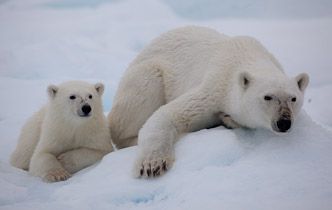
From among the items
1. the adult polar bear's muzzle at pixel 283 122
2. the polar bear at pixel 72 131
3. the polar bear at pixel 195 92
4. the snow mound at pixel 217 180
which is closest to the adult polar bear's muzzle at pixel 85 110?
the polar bear at pixel 72 131

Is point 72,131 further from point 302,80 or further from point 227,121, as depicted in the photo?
point 302,80

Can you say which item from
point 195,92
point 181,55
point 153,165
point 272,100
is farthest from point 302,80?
point 181,55

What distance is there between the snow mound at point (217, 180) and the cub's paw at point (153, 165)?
0.07 metres

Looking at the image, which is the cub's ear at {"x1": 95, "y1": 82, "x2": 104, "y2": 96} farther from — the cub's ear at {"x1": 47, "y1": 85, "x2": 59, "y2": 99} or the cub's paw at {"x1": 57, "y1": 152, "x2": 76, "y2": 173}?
the cub's paw at {"x1": 57, "y1": 152, "x2": 76, "y2": 173}

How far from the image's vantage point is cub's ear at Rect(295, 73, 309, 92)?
488 centimetres

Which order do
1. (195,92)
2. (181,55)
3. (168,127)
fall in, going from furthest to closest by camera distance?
1. (181,55)
2. (195,92)
3. (168,127)

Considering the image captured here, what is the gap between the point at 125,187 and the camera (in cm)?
432

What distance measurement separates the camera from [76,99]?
6.00 meters

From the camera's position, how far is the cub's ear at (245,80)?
16.0ft

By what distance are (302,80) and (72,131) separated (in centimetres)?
275

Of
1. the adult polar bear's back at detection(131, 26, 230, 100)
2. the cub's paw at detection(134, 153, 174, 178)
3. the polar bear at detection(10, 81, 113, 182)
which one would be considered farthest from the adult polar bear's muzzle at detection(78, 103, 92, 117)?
the cub's paw at detection(134, 153, 174, 178)

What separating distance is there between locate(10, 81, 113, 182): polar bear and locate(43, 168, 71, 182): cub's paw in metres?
0.07

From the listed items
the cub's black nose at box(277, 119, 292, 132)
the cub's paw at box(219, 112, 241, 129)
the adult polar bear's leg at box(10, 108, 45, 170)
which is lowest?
the adult polar bear's leg at box(10, 108, 45, 170)

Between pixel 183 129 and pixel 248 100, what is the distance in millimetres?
811
